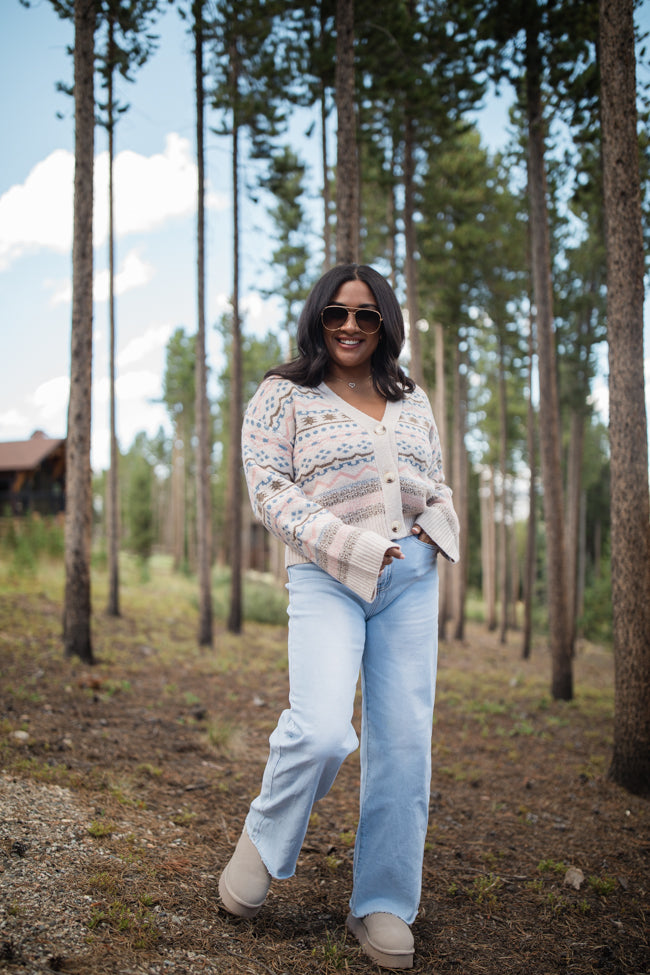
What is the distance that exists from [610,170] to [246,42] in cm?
945

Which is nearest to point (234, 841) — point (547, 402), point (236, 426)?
point (547, 402)

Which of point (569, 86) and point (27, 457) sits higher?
point (569, 86)

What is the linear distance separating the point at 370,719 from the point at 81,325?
6.86 meters

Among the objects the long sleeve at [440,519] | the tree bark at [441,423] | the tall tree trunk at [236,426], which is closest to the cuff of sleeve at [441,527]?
Result: the long sleeve at [440,519]

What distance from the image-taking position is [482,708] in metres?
8.96

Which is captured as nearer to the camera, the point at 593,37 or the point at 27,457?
the point at 593,37

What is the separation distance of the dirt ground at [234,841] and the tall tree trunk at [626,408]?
27.3 inches

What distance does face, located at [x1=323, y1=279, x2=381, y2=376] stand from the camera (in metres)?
2.67

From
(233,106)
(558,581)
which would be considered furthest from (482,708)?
(233,106)

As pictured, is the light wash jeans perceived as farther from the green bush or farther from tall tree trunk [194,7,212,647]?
the green bush

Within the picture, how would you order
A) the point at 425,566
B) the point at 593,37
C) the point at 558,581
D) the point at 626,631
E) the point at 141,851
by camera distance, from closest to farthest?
the point at 425,566, the point at 141,851, the point at 626,631, the point at 593,37, the point at 558,581

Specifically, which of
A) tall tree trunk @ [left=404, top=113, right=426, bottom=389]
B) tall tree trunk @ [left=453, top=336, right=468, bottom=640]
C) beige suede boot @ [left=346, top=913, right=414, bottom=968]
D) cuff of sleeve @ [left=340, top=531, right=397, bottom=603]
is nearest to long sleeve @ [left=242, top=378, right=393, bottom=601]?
cuff of sleeve @ [left=340, top=531, right=397, bottom=603]

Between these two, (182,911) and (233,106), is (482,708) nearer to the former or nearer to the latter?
(182,911)

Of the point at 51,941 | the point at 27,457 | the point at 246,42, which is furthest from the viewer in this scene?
the point at 27,457
